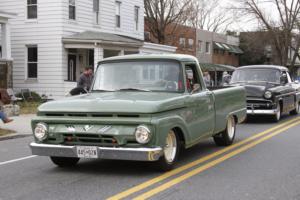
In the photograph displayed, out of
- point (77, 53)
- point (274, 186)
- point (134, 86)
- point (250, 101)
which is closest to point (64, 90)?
point (77, 53)

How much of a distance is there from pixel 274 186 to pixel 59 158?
3411mm

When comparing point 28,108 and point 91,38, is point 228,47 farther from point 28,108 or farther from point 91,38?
point 28,108

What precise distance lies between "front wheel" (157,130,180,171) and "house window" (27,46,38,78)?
21015mm

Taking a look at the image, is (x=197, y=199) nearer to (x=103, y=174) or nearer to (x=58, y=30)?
(x=103, y=174)

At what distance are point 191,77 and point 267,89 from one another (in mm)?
7734

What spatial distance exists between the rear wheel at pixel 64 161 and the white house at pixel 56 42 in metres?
17.8

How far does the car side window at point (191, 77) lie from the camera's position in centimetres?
867

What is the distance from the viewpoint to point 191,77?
8.92 meters

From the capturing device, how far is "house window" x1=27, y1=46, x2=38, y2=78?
91.0ft

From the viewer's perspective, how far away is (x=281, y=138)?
40.3ft

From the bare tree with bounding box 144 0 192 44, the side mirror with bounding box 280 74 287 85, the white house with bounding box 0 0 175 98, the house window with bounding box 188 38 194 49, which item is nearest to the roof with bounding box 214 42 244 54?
the house window with bounding box 188 38 194 49

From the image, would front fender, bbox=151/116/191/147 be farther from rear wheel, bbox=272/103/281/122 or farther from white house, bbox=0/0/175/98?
white house, bbox=0/0/175/98

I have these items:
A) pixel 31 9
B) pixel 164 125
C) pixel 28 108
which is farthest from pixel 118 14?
pixel 164 125

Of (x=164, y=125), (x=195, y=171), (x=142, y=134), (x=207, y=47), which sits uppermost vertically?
(x=207, y=47)
